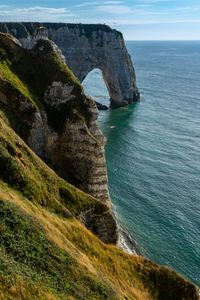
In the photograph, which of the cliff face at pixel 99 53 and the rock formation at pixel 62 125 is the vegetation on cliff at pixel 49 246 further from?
the cliff face at pixel 99 53

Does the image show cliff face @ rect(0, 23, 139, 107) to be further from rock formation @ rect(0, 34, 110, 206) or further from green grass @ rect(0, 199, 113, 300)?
green grass @ rect(0, 199, 113, 300)

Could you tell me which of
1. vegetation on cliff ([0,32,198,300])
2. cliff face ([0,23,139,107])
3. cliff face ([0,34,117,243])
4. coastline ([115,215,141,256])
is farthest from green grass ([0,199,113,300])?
cliff face ([0,23,139,107])

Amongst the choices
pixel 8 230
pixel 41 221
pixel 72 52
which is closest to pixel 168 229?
pixel 41 221

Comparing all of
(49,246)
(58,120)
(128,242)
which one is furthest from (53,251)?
(128,242)

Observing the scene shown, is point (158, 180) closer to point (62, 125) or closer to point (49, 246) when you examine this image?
point (62, 125)

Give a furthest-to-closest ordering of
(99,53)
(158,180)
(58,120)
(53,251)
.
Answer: (99,53) → (158,180) → (58,120) → (53,251)

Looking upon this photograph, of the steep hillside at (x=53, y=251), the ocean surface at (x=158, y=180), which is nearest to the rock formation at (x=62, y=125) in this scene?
the steep hillside at (x=53, y=251)

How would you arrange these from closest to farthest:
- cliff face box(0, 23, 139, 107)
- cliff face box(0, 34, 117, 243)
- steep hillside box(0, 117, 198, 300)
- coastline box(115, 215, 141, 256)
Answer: steep hillside box(0, 117, 198, 300) < cliff face box(0, 34, 117, 243) < coastline box(115, 215, 141, 256) < cliff face box(0, 23, 139, 107)
